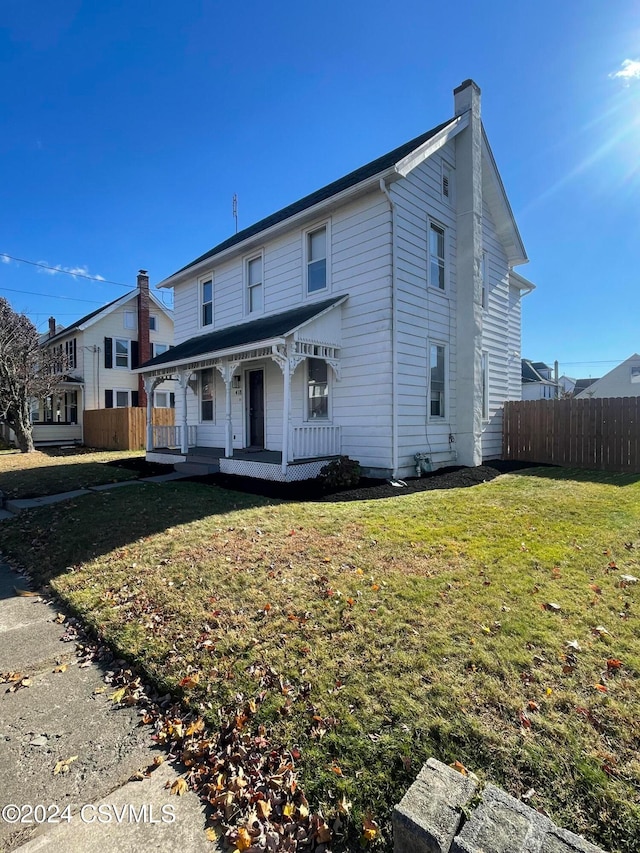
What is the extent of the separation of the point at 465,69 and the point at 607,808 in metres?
16.1

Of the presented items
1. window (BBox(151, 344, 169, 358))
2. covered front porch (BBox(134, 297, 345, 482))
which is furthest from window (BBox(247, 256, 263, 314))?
window (BBox(151, 344, 169, 358))

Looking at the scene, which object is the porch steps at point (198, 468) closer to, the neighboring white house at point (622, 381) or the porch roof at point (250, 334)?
the porch roof at point (250, 334)

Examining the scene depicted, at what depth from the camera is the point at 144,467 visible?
12.7 meters

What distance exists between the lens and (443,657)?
2979 millimetres

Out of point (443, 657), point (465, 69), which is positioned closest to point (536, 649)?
point (443, 657)

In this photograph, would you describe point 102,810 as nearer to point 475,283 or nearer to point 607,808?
point 607,808

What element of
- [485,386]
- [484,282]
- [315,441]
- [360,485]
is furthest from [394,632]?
[484,282]

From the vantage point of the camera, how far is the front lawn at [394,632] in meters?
2.15

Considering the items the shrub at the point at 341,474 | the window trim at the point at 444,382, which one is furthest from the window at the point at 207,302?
the shrub at the point at 341,474

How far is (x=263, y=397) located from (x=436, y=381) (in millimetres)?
5099

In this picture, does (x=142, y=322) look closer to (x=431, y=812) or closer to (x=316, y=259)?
(x=316, y=259)

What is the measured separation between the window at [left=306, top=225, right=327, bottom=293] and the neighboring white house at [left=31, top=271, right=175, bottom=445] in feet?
54.9

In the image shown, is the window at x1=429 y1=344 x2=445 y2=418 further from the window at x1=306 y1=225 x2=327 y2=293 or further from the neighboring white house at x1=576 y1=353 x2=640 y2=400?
the neighboring white house at x1=576 y1=353 x2=640 y2=400

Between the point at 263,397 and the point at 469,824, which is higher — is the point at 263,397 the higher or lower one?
the higher one
